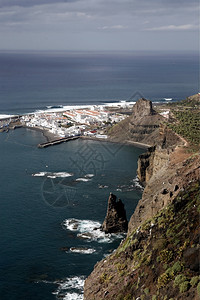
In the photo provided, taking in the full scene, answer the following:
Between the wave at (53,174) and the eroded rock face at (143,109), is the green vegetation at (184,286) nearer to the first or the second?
the wave at (53,174)

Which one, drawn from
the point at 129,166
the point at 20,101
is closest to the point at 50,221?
the point at 129,166

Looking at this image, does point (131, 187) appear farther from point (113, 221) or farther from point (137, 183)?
point (113, 221)

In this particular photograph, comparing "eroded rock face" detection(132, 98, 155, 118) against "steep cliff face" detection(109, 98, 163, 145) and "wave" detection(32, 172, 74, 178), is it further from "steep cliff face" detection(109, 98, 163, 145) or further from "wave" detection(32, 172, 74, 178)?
"wave" detection(32, 172, 74, 178)

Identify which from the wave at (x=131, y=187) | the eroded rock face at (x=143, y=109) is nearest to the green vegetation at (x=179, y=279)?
the wave at (x=131, y=187)

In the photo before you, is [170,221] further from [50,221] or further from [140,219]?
[50,221]

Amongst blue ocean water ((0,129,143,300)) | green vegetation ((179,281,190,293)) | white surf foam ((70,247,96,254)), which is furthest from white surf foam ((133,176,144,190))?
green vegetation ((179,281,190,293))
